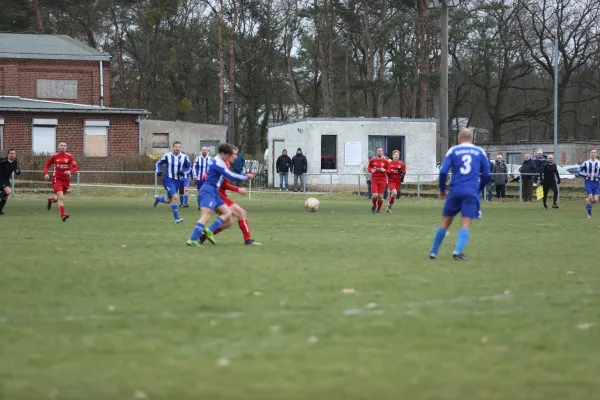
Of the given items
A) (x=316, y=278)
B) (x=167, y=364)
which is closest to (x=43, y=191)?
(x=316, y=278)

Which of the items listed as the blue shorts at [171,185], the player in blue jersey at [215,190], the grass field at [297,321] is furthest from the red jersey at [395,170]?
the player in blue jersey at [215,190]

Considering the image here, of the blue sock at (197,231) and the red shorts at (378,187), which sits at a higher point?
the red shorts at (378,187)

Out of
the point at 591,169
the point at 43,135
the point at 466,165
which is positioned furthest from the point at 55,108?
the point at 466,165

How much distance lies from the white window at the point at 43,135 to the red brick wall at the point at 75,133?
213 mm

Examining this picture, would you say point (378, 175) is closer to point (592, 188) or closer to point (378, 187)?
point (378, 187)

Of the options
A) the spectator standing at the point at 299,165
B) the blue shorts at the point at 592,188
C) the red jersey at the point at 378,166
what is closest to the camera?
the blue shorts at the point at 592,188

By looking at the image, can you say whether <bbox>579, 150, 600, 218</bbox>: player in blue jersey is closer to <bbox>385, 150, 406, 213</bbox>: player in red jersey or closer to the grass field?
<bbox>385, 150, 406, 213</bbox>: player in red jersey

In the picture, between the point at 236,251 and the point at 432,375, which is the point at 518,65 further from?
the point at 432,375

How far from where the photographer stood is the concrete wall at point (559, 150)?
2751 inches

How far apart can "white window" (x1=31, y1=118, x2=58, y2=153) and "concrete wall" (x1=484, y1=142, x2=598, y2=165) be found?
93.1 feet

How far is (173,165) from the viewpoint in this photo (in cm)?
2753

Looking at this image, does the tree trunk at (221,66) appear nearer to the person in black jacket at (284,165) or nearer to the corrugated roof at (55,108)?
the corrugated roof at (55,108)

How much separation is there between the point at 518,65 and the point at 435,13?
11.3 metres

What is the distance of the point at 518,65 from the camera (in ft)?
233
